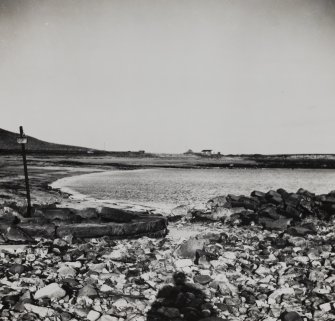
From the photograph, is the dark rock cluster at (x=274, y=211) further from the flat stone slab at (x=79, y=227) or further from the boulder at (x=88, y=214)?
the boulder at (x=88, y=214)

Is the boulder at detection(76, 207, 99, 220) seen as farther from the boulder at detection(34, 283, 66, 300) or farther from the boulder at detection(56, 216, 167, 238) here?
the boulder at detection(34, 283, 66, 300)

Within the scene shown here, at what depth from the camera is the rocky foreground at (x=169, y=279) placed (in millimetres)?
5148

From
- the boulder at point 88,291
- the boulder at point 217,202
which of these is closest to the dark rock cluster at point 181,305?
the boulder at point 88,291

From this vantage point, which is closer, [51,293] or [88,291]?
[51,293]

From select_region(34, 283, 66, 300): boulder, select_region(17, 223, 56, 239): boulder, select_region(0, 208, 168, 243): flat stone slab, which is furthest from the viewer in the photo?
select_region(17, 223, 56, 239): boulder

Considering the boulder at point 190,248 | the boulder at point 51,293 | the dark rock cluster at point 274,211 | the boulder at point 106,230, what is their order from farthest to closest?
the dark rock cluster at point 274,211, the boulder at point 106,230, the boulder at point 190,248, the boulder at point 51,293

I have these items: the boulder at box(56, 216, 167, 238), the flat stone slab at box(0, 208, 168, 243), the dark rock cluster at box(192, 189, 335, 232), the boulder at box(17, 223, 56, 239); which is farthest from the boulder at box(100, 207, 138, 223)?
the dark rock cluster at box(192, 189, 335, 232)

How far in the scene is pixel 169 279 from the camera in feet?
20.9

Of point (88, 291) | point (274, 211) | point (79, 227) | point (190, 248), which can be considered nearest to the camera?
point (88, 291)

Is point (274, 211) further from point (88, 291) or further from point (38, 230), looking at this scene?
point (88, 291)

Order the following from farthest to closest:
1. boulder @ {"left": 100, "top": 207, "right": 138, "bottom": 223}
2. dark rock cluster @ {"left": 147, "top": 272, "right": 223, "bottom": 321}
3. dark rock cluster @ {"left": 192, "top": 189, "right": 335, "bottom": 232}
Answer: dark rock cluster @ {"left": 192, "top": 189, "right": 335, "bottom": 232} < boulder @ {"left": 100, "top": 207, "right": 138, "bottom": 223} < dark rock cluster @ {"left": 147, "top": 272, "right": 223, "bottom": 321}

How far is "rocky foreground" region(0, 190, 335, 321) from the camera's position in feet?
16.9

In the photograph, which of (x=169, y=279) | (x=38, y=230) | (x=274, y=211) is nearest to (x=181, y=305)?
(x=169, y=279)

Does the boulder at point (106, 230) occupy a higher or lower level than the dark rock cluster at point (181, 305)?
higher
